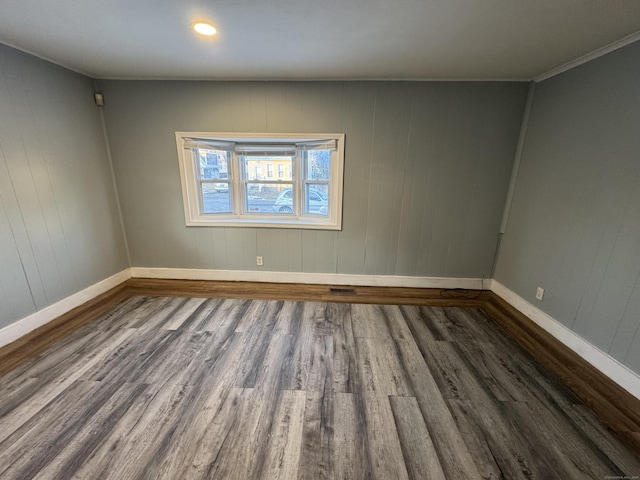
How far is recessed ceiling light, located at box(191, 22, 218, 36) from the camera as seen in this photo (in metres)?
1.71

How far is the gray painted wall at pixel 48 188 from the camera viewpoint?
6.85 ft

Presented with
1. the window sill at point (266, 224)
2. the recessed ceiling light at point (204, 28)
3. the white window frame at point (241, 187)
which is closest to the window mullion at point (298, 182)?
the white window frame at point (241, 187)

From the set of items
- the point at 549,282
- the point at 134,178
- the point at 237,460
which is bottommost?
the point at 237,460

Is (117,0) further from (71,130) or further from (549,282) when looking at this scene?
(549,282)

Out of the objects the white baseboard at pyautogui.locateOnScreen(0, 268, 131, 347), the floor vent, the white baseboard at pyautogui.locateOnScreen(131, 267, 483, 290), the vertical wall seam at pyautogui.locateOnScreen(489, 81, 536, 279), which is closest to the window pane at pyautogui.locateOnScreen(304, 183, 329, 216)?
the white baseboard at pyautogui.locateOnScreen(131, 267, 483, 290)

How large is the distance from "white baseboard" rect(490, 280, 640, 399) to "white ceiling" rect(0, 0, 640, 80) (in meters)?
2.26

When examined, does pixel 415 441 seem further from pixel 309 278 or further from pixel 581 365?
pixel 309 278

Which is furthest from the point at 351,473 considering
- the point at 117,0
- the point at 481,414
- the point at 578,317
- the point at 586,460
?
the point at 117,0

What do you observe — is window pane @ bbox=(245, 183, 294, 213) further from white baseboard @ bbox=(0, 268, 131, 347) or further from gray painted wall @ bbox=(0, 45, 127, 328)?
white baseboard @ bbox=(0, 268, 131, 347)

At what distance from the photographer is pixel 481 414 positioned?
157 centimetres

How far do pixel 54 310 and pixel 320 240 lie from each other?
9.12 feet

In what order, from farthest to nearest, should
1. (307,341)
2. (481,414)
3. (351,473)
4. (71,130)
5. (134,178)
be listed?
1. (134,178)
2. (71,130)
3. (307,341)
4. (481,414)
5. (351,473)

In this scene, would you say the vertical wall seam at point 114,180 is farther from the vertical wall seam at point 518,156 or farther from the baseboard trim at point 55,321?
the vertical wall seam at point 518,156

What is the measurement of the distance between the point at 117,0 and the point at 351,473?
2.87 m
